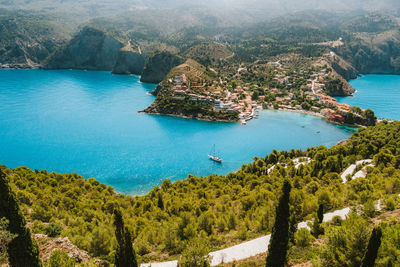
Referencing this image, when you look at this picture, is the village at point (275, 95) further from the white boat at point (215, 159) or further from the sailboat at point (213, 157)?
the white boat at point (215, 159)

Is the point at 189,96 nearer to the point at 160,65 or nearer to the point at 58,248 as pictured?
the point at 160,65

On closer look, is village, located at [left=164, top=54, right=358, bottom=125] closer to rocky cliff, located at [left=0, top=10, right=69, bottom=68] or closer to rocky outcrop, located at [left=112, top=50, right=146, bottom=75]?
rocky outcrop, located at [left=112, top=50, right=146, bottom=75]

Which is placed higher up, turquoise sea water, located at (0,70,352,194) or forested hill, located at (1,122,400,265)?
forested hill, located at (1,122,400,265)

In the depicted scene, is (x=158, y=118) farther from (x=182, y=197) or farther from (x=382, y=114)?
(x=382, y=114)

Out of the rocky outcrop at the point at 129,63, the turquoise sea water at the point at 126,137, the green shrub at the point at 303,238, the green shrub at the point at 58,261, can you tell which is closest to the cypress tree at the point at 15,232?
the green shrub at the point at 58,261

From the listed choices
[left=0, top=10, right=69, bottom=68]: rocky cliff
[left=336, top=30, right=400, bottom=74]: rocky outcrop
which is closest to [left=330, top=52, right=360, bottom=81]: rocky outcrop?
[left=336, top=30, right=400, bottom=74]: rocky outcrop
